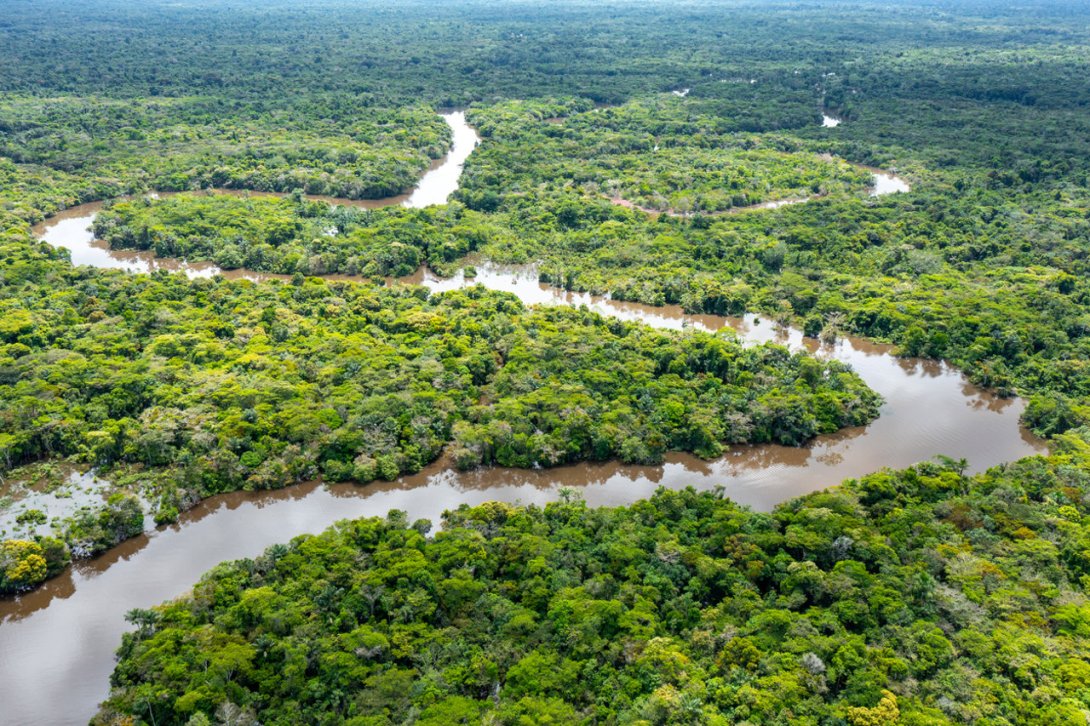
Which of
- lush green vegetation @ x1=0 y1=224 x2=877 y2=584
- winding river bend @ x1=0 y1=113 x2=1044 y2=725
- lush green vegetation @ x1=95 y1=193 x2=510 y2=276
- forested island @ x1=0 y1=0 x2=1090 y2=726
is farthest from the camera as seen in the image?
lush green vegetation @ x1=95 y1=193 x2=510 y2=276

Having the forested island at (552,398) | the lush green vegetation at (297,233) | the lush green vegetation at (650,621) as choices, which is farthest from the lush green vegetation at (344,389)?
the lush green vegetation at (297,233)

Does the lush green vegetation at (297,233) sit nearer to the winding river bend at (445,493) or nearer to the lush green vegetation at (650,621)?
the winding river bend at (445,493)

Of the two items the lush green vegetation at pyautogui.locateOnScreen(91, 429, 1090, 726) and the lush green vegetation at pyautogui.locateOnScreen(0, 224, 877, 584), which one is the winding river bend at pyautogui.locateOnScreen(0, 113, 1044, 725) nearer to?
the lush green vegetation at pyautogui.locateOnScreen(0, 224, 877, 584)

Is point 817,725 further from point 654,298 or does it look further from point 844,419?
point 654,298

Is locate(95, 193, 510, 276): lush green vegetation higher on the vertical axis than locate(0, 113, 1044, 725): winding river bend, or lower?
higher

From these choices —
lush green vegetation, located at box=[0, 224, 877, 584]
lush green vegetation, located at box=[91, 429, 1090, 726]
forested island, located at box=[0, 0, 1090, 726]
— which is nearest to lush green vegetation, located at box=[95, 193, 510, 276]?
forested island, located at box=[0, 0, 1090, 726]

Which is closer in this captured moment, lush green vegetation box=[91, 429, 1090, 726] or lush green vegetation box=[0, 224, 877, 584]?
lush green vegetation box=[91, 429, 1090, 726]

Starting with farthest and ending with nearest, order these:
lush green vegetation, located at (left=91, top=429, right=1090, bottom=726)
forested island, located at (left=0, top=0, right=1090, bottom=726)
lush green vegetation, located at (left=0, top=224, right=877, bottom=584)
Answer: lush green vegetation, located at (left=0, top=224, right=877, bottom=584) < forested island, located at (left=0, top=0, right=1090, bottom=726) < lush green vegetation, located at (left=91, top=429, right=1090, bottom=726)
